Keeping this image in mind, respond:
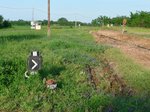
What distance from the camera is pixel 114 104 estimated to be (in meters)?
7.69


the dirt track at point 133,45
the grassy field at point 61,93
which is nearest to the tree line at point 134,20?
the dirt track at point 133,45

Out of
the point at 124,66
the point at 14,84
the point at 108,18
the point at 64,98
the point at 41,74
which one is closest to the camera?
the point at 64,98

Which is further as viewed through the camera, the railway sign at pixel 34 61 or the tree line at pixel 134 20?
the tree line at pixel 134 20

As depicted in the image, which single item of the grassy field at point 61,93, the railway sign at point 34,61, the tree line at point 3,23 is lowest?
the tree line at point 3,23

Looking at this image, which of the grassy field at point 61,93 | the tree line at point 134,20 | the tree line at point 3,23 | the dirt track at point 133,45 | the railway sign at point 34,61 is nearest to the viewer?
the grassy field at point 61,93

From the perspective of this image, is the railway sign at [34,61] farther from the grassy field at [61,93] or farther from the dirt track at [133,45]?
the dirt track at [133,45]

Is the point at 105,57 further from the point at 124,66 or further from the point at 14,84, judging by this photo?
the point at 14,84

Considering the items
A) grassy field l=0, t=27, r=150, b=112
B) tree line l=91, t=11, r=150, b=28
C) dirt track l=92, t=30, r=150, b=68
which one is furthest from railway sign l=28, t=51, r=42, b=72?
tree line l=91, t=11, r=150, b=28

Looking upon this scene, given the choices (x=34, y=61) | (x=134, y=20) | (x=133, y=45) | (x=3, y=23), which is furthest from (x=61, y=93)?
(x=134, y=20)

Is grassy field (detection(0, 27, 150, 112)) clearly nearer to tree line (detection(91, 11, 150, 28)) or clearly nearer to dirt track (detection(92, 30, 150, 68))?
dirt track (detection(92, 30, 150, 68))

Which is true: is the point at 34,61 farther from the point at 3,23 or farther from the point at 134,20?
the point at 134,20

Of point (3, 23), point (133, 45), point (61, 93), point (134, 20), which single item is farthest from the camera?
point (134, 20)

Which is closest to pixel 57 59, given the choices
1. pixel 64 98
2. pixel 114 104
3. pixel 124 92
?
pixel 124 92

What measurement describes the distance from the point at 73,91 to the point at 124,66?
17.4ft
